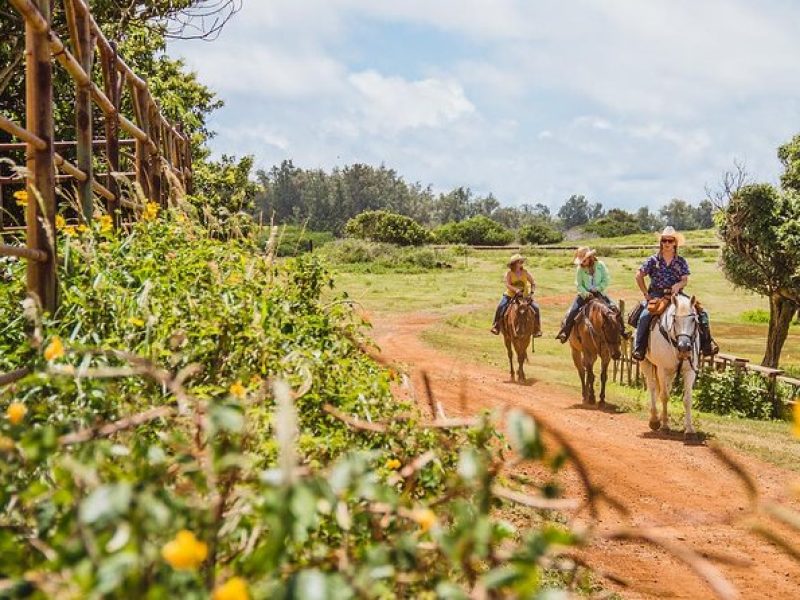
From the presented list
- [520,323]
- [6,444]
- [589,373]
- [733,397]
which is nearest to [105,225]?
[6,444]

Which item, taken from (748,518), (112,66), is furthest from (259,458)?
(112,66)

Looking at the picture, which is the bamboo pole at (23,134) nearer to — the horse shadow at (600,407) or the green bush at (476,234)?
the horse shadow at (600,407)

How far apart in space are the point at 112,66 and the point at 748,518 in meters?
7.99

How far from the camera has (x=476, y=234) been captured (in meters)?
83.7

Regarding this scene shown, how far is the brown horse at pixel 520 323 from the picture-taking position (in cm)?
1731

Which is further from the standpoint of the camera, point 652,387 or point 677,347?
point 652,387

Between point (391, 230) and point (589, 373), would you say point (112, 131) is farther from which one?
point (391, 230)

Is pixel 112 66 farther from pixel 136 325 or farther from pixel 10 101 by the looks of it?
pixel 10 101

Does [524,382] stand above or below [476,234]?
below

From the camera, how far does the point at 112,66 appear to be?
8.66 meters

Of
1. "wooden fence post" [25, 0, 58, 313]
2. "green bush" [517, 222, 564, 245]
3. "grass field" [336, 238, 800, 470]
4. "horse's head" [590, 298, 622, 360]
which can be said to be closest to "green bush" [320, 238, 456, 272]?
"grass field" [336, 238, 800, 470]

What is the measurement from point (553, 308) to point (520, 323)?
2031 cm

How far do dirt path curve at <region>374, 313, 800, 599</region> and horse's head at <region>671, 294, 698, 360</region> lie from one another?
51.2 inches

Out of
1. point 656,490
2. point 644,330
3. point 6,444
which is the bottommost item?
point 656,490
